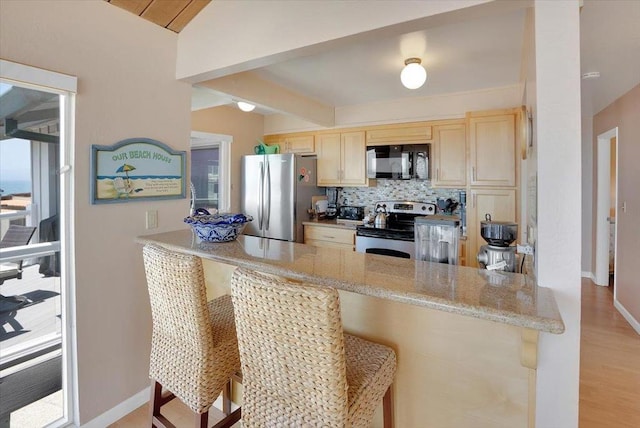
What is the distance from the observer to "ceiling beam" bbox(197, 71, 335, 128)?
8.67ft

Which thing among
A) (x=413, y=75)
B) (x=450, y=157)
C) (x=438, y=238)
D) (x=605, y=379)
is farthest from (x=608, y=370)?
(x=413, y=75)

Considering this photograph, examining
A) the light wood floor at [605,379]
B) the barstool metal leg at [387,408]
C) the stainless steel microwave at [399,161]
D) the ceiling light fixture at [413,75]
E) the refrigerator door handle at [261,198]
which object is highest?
the ceiling light fixture at [413,75]

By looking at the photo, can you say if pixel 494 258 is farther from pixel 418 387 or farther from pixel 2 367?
pixel 2 367

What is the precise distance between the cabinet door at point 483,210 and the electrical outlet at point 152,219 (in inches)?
111

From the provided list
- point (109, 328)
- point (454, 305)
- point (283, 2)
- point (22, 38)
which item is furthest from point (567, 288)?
point (22, 38)

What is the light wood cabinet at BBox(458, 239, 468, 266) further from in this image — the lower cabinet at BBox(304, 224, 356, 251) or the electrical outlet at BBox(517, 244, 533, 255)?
the electrical outlet at BBox(517, 244, 533, 255)

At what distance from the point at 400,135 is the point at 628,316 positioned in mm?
3022

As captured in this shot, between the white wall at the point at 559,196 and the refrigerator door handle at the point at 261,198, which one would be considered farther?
the refrigerator door handle at the point at 261,198

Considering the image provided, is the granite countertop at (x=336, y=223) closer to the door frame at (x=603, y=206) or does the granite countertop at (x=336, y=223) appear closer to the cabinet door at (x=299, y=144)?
the cabinet door at (x=299, y=144)

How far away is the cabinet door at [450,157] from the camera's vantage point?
11.5 ft

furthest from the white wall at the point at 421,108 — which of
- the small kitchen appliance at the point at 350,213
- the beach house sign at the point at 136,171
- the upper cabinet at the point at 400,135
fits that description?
the beach house sign at the point at 136,171

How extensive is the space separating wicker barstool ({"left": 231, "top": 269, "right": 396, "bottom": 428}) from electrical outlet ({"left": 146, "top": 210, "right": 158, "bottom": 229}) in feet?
4.56

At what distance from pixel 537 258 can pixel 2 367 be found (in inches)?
106

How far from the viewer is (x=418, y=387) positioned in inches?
51.2
